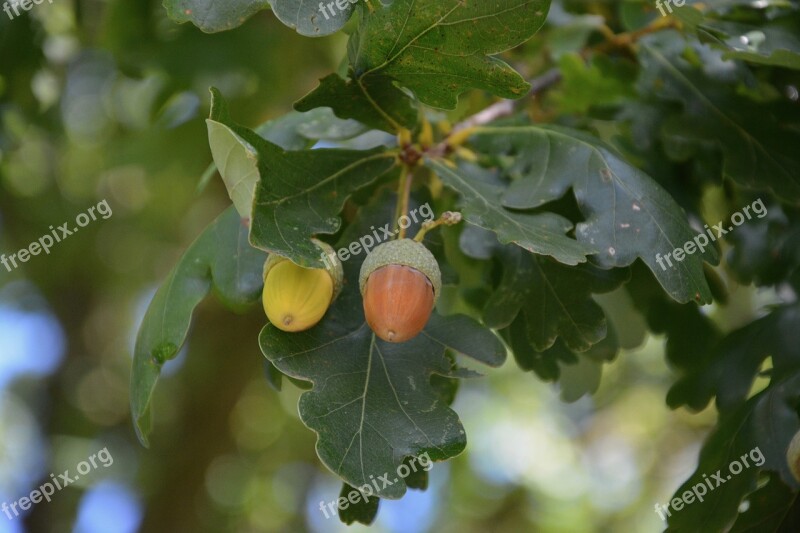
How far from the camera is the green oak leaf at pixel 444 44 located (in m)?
1.10

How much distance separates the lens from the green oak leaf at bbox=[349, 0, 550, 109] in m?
1.10

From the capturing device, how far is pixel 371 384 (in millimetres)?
1175

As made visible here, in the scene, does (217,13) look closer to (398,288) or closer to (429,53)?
(429,53)

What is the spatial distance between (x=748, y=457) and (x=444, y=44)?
82cm

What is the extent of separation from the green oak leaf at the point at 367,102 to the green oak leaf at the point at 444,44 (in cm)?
3

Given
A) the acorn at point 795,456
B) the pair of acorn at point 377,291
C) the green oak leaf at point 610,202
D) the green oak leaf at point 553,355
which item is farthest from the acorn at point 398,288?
the acorn at point 795,456

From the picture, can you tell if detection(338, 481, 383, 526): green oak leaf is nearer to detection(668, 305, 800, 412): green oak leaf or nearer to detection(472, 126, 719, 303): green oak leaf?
detection(472, 126, 719, 303): green oak leaf

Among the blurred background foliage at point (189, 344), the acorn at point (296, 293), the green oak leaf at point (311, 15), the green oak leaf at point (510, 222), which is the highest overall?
the green oak leaf at point (311, 15)

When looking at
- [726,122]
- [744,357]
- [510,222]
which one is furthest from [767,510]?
[726,122]

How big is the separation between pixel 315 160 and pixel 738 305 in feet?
7.83

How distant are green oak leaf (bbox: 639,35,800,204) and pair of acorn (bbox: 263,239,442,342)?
0.71 metres

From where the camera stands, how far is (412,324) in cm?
109

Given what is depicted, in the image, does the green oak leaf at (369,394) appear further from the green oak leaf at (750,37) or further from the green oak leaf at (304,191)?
the green oak leaf at (750,37)

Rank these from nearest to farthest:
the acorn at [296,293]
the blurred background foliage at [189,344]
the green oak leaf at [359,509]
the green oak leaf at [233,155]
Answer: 1. the green oak leaf at [233,155]
2. the acorn at [296,293]
3. the green oak leaf at [359,509]
4. the blurred background foliage at [189,344]
